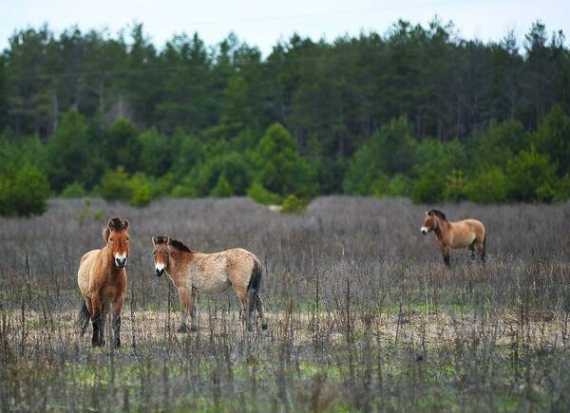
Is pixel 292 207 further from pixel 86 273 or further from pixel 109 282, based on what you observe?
pixel 109 282

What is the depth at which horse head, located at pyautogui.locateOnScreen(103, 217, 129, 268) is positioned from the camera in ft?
33.1

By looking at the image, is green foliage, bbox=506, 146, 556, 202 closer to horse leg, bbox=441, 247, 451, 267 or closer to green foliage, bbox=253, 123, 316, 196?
green foliage, bbox=253, 123, 316, 196

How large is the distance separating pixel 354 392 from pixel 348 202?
105 feet

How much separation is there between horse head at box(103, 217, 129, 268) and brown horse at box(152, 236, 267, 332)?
4.02 ft

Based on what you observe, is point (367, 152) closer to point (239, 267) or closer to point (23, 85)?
point (239, 267)

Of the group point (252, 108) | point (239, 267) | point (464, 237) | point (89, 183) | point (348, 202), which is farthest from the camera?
point (252, 108)

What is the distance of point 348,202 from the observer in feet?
129

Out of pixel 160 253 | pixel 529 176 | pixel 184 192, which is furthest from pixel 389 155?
pixel 160 253

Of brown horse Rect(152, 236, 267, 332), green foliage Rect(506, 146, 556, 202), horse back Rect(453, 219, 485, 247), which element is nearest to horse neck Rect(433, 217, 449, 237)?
horse back Rect(453, 219, 485, 247)

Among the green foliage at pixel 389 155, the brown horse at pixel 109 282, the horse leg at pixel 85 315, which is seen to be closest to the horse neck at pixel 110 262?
the brown horse at pixel 109 282

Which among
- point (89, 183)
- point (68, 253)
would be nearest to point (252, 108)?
point (89, 183)

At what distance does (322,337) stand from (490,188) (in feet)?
81.5

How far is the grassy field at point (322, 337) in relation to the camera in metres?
7.43

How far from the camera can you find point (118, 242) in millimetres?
10250
